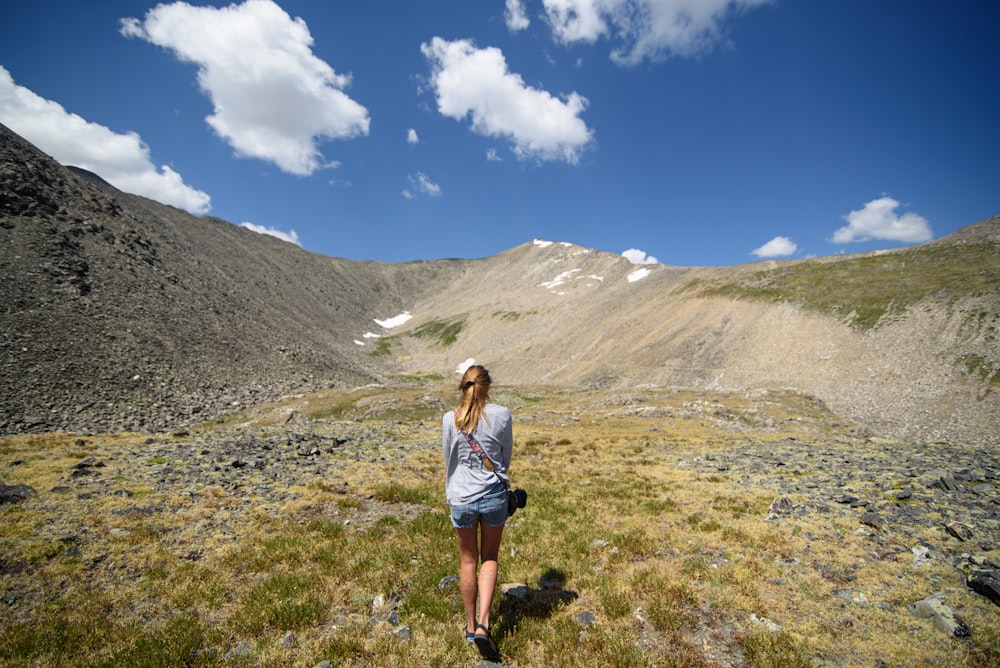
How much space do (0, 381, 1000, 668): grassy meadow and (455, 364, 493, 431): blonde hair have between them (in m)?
3.53

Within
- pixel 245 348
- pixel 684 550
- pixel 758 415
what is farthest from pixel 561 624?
pixel 245 348

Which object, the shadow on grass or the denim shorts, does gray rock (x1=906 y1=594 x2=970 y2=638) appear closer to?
the shadow on grass

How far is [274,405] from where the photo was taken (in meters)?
56.0

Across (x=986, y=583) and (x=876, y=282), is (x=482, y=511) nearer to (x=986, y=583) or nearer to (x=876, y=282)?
(x=986, y=583)

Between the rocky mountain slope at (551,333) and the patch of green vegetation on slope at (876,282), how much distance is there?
357 millimetres

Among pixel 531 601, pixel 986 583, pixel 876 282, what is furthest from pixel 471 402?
pixel 876 282

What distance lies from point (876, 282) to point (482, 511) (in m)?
89.4

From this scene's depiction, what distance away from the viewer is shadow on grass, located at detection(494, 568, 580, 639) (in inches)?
297

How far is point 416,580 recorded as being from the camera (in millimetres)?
9086

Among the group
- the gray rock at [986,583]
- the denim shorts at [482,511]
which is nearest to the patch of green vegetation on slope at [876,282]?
the gray rock at [986,583]

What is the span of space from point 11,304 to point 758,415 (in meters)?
80.6

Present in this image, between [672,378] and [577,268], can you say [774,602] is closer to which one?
[672,378]

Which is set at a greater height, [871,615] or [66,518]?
[871,615]

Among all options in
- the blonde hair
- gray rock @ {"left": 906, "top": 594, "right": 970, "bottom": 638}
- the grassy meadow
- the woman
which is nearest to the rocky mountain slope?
the grassy meadow
